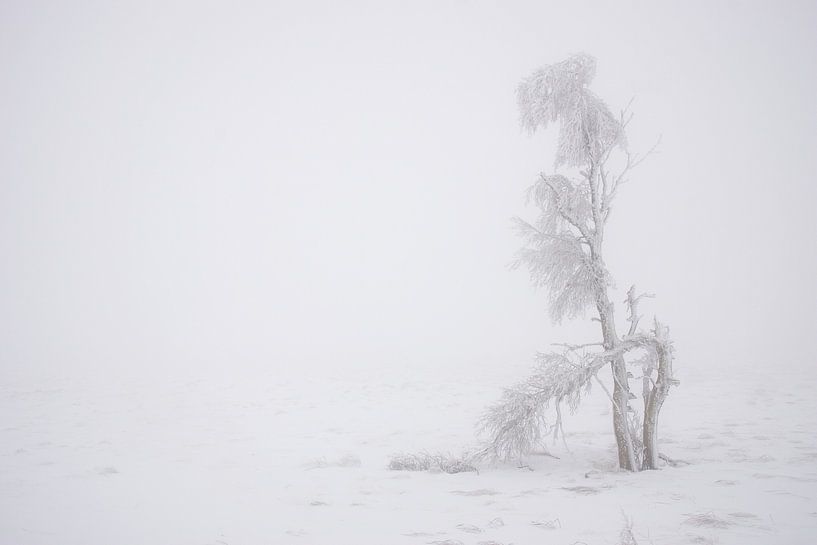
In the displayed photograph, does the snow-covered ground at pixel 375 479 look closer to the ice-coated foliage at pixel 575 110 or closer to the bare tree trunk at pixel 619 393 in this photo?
the bare tree trunk at pixel 619 393

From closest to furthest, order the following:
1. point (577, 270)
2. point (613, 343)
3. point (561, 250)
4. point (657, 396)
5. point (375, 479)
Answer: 1. point (657, 396)
2. point (613, 343)
3. point (375, 479)
4. point (561, 250)
5. point (577, 270)

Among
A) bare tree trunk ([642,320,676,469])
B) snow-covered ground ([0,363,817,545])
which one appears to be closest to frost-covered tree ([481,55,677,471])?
bare tree trunk ([642,320,676,469])

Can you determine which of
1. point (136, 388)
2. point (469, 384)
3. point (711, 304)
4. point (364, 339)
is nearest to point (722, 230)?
point (711, 304)

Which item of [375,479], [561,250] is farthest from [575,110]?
[375,479]

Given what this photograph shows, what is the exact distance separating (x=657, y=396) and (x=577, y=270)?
2904mm

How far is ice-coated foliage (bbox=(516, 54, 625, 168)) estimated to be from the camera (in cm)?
967

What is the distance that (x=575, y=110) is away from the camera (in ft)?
31.6

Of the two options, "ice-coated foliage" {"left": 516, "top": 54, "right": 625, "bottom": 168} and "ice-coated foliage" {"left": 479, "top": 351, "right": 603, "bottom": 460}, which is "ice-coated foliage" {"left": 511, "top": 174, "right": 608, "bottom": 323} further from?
"ice-coated foliage" {"left": 479, "top": 351, "right": 603, "bottom": 460}

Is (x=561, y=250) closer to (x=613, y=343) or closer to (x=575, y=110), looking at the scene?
(x=613, y=343)

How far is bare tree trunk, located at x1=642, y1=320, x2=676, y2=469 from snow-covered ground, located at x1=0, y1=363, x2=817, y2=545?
0.40 m

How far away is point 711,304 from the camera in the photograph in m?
83.8

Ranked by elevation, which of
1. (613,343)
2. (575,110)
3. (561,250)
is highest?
(575,110)

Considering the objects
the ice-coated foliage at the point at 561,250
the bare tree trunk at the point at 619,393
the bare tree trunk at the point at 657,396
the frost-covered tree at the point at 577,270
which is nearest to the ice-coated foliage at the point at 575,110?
the frost-covered tree at the point at 577,270

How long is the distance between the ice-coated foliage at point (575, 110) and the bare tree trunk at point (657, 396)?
3.93 m
